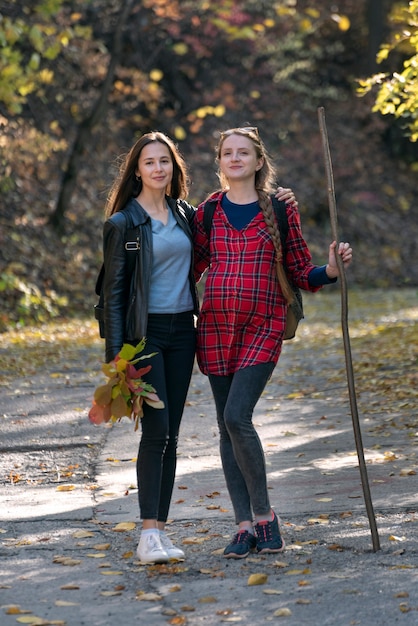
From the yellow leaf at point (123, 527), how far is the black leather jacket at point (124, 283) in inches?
42.5

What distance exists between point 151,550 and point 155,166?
180 cm

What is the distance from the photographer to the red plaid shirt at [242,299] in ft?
18.0

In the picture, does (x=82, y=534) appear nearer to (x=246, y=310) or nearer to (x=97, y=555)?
(x=97, y=555)

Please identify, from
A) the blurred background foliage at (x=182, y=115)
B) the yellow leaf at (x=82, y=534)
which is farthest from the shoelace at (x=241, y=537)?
the blurred background foliage at (x=182, y=115)

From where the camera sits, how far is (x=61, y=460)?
7.87 metres

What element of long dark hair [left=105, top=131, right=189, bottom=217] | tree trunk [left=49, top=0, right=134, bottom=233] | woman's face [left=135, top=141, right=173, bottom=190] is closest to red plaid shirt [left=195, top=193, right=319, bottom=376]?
woman's face [left=135, top=141, right=173, bottom=190]

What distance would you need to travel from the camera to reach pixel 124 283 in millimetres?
5383

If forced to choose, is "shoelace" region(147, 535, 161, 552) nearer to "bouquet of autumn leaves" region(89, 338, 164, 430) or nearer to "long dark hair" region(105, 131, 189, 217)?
"bouquet of autumn leaves" region(89, 338, 164, 430)

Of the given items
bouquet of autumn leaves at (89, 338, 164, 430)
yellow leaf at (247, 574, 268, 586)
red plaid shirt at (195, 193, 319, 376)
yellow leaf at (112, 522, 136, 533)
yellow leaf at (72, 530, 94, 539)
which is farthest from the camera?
yellow leaf at (112, 522, 136, 533)

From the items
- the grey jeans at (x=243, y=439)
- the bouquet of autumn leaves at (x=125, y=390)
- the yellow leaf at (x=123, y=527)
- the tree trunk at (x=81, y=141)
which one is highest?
the tree trunk at (x=81, y=141)

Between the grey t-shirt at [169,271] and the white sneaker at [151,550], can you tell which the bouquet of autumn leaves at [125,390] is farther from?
the white sneaker at [151,550]

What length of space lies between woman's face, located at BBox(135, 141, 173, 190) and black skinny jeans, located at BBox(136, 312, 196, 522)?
25.4 inches

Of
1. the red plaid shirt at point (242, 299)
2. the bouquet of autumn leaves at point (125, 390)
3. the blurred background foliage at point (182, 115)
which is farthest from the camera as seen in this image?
the blurred background foliage at point (182, 115)

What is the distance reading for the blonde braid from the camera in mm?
5480
